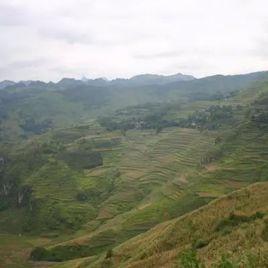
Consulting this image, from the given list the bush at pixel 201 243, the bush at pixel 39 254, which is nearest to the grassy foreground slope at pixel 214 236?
the bush at pixel 201 243

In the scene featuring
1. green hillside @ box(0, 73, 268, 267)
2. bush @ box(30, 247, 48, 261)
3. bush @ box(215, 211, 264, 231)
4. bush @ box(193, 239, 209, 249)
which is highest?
bush @ box(215, 211, 264, 231)

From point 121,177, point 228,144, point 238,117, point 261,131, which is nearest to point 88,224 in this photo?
point 121,177

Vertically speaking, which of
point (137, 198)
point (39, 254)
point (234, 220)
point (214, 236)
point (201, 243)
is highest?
point (234, 220)

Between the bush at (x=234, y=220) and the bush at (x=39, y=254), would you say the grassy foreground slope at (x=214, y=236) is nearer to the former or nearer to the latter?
the bush at (x=234, y=220)

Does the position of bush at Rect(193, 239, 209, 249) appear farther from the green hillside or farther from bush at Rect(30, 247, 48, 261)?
bush at Rect(30, 247, 48, 261)

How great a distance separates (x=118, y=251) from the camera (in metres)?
72.1

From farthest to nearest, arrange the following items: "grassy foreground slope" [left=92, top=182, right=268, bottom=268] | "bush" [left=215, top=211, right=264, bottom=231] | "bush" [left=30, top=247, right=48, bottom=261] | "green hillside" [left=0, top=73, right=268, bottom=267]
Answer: "bush" [left=30, top=247, right=48, bottom=261], "green hillside" [left=0, top=73, right=268, bottom=267], "bush" [left=215, top=211, right=264, bottom=231], "grassy foreground slope" [left=92, top=182, right=268, bottom=268]

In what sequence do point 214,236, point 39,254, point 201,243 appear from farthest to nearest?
point 39,254 < point 214,236 < point 201,243

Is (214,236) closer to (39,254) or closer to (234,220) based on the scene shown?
(234,220)

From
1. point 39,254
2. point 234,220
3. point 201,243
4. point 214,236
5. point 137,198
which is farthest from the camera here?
point 137,198

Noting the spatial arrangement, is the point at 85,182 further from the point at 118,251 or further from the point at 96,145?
the point at 118,251

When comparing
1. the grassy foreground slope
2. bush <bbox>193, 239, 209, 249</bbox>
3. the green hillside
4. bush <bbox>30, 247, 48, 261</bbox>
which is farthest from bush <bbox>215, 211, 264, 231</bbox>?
bush <bbox>30, 247, 48, 261</bbox>

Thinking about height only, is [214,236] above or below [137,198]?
above

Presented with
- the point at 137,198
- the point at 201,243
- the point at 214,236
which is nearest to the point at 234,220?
the point at 214,236
